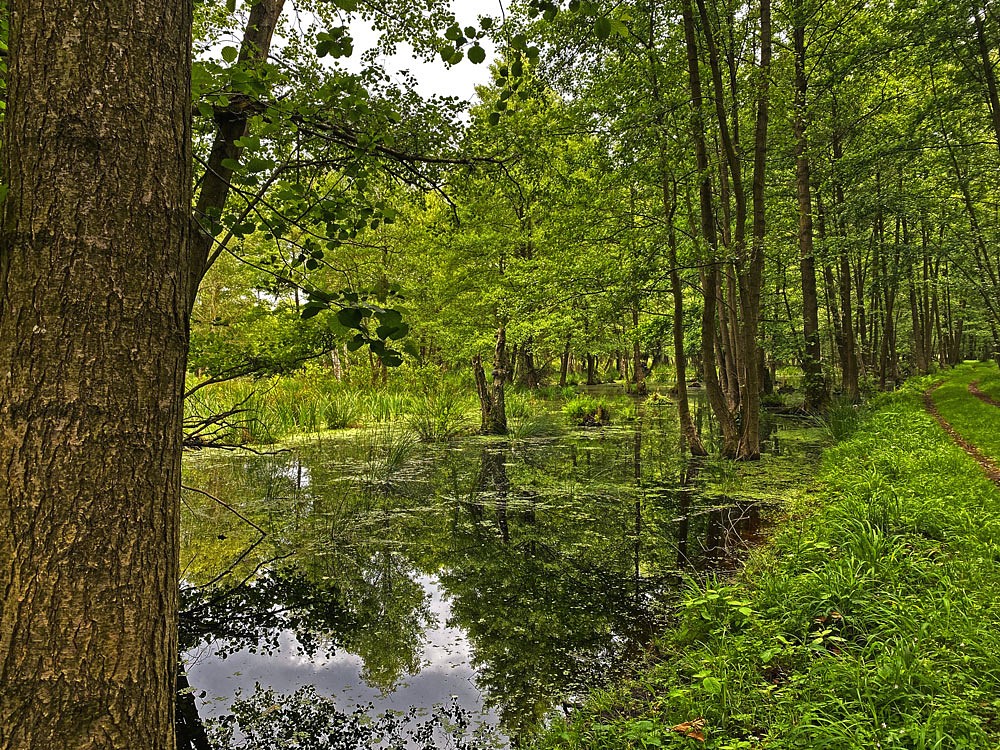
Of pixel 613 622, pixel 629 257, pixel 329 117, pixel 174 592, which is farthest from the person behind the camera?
pixel 629 257

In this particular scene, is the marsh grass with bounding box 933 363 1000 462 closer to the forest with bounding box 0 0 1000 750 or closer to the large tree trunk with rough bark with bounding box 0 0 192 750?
the forest with bounding box 0 0 1000 750

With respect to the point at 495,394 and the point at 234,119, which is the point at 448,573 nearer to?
the point at 234,119

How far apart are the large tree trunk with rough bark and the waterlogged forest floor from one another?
8.17 ft

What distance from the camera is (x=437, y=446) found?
11.7 metres

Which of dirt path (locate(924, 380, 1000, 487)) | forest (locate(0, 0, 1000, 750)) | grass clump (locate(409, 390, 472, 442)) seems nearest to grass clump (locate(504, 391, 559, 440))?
forest (locate(0, 0, 1000, 750))

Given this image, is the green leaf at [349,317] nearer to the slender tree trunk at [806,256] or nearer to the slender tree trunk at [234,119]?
the slender tree trunk at [234,119]

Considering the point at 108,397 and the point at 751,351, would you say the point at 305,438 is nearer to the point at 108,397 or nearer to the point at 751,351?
the point at 751,351

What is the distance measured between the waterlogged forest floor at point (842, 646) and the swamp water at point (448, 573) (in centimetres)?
44

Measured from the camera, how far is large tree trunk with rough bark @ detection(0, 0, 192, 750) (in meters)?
0.84

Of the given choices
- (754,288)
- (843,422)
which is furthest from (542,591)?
(843,422)

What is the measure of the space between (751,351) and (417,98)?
746 centimetres

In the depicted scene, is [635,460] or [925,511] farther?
[635,460]

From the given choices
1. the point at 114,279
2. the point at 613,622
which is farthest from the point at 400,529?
the point at 114,279

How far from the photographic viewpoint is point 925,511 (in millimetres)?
4898
